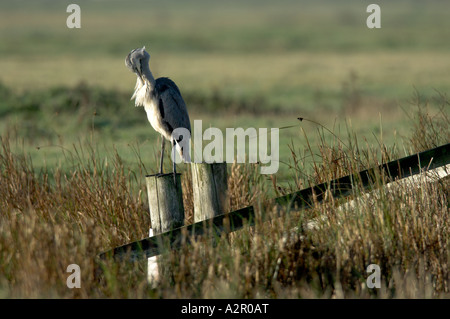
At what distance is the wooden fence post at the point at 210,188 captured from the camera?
581 cm

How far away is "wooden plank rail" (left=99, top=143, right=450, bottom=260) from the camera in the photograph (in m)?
5.44

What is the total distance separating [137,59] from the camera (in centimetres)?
641

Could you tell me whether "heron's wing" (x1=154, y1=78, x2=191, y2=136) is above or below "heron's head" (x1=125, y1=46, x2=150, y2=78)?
below

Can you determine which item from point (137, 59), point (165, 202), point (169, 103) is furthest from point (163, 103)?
point (165, 202)

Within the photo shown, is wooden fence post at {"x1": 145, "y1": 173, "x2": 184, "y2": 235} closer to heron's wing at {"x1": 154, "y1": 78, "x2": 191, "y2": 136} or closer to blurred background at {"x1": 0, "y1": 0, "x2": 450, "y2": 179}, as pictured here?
heron's wing at {"x1": 154, "y1": 78, "x2": 191, "y2": 136}

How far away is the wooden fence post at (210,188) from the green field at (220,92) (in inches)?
31.9

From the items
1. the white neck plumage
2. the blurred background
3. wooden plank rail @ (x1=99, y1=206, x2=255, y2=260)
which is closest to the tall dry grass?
wooden plank rail @ (x1=99, y1=206, x2=255, y2=260)

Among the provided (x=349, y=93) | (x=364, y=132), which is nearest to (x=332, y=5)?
(x=349, y=93)

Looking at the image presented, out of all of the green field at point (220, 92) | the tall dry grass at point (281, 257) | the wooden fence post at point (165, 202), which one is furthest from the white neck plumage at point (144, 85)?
the tall dry grass at point (281, 257)

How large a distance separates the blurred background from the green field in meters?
0.06

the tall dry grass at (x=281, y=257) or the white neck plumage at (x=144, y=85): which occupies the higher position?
the white neck plumage at (x=144, y=85)

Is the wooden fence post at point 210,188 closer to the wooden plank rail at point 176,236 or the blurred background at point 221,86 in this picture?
the wooden plank rail at point 176,236
